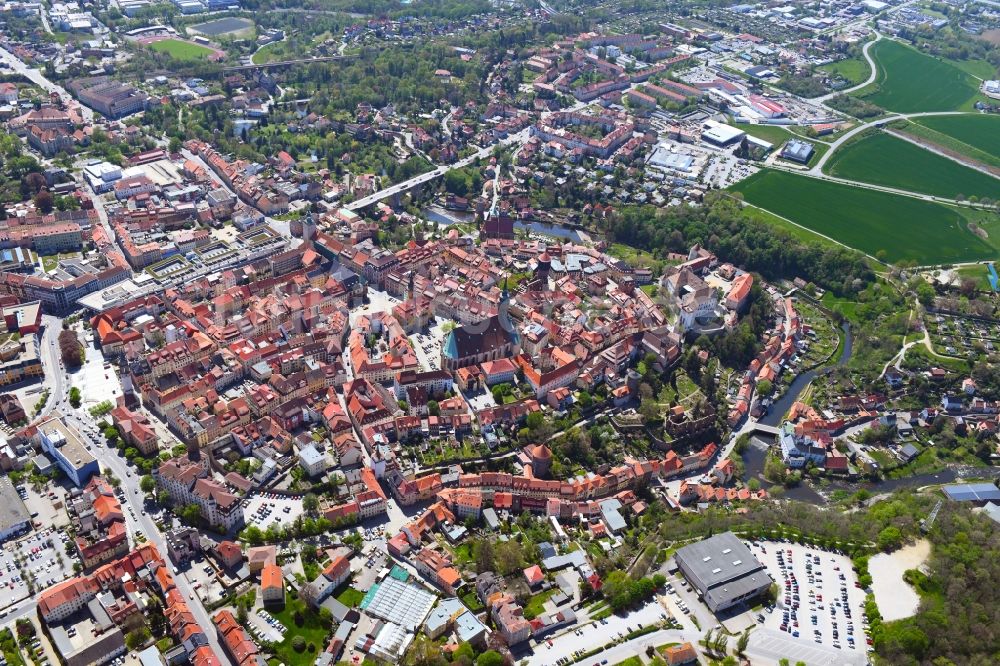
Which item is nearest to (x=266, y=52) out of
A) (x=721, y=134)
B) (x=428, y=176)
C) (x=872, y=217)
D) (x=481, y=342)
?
(x=428, y=176)

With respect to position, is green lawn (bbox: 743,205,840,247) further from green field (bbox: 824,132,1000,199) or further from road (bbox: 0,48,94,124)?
road (bbox: 0,48,94,124)

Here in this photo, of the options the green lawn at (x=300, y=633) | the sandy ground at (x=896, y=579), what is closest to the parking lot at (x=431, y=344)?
the green lawn at (x=300, y=633)

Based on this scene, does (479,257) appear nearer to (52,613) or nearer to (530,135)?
(530,135)

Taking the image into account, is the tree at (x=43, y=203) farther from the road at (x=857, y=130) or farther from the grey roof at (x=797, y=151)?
the road at (x=857, y=130)

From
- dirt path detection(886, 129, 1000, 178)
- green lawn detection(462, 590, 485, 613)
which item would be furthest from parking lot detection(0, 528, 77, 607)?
dirt path detection(886, 129, 1000, 178)

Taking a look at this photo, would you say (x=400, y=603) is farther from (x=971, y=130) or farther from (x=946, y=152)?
(x=971, y=130)
